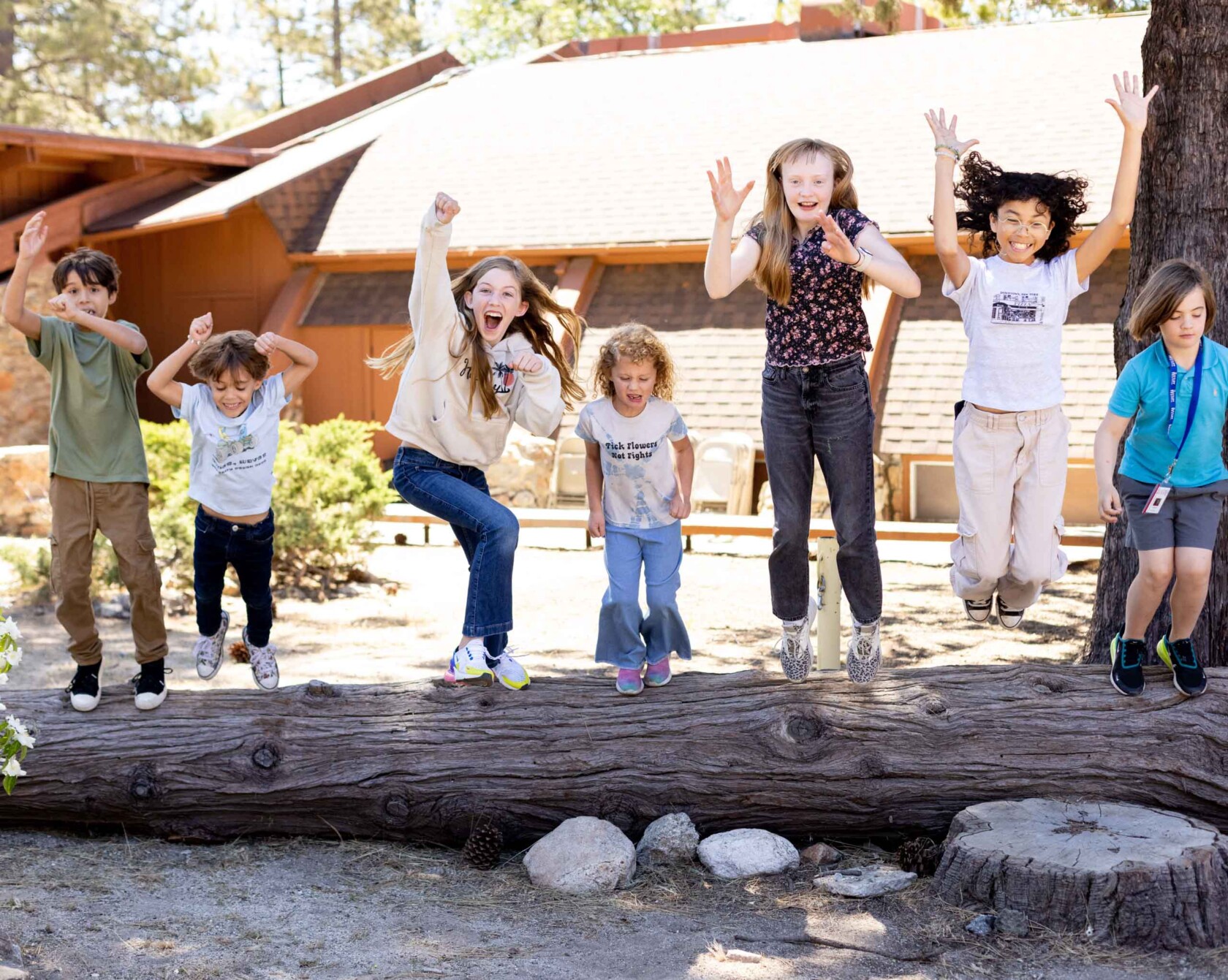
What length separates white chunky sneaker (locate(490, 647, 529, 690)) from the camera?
5055mm

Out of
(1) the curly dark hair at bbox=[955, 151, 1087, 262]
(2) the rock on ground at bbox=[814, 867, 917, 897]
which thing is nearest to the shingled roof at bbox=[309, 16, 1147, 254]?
(1) the curly dark hair at bbox=[955, 151, 1087, 262]

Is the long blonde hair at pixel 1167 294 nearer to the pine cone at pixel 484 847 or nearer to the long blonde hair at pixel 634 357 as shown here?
the long blonde hair at pixel 634 357

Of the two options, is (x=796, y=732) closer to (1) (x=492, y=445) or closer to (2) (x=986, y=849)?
(2) (x=986, y=849)

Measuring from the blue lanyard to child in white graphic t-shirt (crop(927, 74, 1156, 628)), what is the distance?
1.10 feet

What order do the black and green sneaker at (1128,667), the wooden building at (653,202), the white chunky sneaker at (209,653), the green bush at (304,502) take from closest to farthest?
the black and green sneaker at (1128,667)
the white chunky sneaker at (209,653)
the green bush at (304,502)
the wooden building at (653,202)

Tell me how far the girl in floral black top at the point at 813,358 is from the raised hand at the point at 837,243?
0.13m

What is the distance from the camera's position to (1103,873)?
4.12 meters

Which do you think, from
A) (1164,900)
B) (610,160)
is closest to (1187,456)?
(1164,900)

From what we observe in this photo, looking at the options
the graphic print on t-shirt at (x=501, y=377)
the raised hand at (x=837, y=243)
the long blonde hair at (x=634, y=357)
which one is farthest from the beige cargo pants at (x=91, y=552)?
the raised hand at (x=837, y=243)

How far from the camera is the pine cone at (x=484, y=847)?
4.96m

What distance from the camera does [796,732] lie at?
16.3ft

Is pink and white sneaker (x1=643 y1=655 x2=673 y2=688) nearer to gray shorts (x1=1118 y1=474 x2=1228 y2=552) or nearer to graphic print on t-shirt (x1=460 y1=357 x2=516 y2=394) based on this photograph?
graphic print on t-shirt (x1=460 y1=357 x2=516 y2=394)

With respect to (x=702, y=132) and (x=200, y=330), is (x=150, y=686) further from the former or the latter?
(x=702, y=132)

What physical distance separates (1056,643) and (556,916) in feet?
16.1
